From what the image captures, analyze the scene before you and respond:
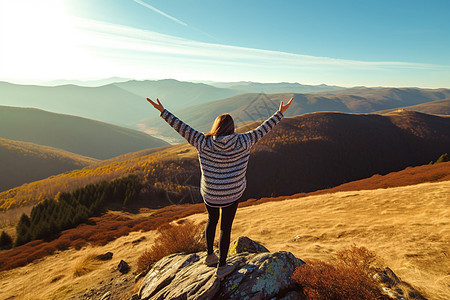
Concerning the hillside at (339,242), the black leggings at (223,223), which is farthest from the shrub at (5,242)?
the black leggings at (223,223)

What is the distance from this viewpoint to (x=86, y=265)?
752 centimetres

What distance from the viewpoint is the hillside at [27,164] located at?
73.8 meters

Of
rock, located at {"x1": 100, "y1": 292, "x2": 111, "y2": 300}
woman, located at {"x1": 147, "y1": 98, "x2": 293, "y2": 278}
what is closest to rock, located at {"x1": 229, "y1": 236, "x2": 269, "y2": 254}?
woman, located at {"x1": 147, "y1": 98, "x2": 293, "y2": 278}

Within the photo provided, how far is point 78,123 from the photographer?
174 m

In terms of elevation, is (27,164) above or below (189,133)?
below

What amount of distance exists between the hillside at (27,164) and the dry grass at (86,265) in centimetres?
9523

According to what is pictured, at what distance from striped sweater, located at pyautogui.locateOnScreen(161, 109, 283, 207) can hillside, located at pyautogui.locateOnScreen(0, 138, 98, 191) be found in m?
103

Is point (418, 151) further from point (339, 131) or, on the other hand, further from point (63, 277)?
point (63, 277)

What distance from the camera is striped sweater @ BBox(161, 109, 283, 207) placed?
8.85 ft

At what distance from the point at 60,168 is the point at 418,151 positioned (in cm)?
14454

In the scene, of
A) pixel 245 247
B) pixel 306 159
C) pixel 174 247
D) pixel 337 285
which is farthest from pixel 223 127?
pixel 306 159

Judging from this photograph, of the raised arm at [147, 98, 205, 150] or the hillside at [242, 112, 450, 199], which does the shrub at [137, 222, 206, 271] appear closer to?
the raised arm at [147, 98, 205, 150]

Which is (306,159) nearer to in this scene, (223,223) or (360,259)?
(360,259)

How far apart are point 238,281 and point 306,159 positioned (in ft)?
195
